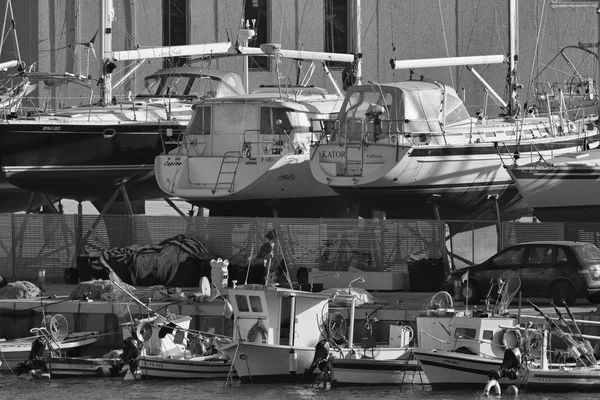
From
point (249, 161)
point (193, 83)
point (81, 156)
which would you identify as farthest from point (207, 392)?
point (193, 83)

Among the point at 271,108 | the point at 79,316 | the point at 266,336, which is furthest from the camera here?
the point at 271,108

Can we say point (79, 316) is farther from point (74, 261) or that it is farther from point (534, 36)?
point (534, 36)

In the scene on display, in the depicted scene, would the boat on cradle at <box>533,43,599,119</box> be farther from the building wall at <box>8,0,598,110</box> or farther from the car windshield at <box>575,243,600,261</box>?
the car windshield at <box>575,243,600,261</box>

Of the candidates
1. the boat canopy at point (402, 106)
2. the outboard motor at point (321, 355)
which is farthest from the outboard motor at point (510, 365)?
the boat canopy at point (402, 106)

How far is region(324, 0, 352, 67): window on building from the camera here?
46625mm

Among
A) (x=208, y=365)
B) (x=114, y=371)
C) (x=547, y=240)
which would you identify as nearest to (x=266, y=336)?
(x=208, y=365)

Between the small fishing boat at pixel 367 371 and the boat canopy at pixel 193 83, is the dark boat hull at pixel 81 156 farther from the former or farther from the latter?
the small fishing boat at pixel 367 371

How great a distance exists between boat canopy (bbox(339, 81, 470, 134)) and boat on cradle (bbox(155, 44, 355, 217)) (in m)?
1.25

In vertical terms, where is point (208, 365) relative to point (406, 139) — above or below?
below

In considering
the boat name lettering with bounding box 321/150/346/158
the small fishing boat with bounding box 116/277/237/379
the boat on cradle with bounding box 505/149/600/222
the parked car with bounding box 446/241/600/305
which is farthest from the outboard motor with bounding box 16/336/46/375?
the boat on cradle with bounding box 505/149/600/222

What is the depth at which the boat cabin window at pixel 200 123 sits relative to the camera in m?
32.6

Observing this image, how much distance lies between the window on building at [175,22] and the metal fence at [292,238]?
1544 centimetres

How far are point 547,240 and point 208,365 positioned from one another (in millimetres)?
7336

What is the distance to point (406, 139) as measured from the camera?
30.3 m
